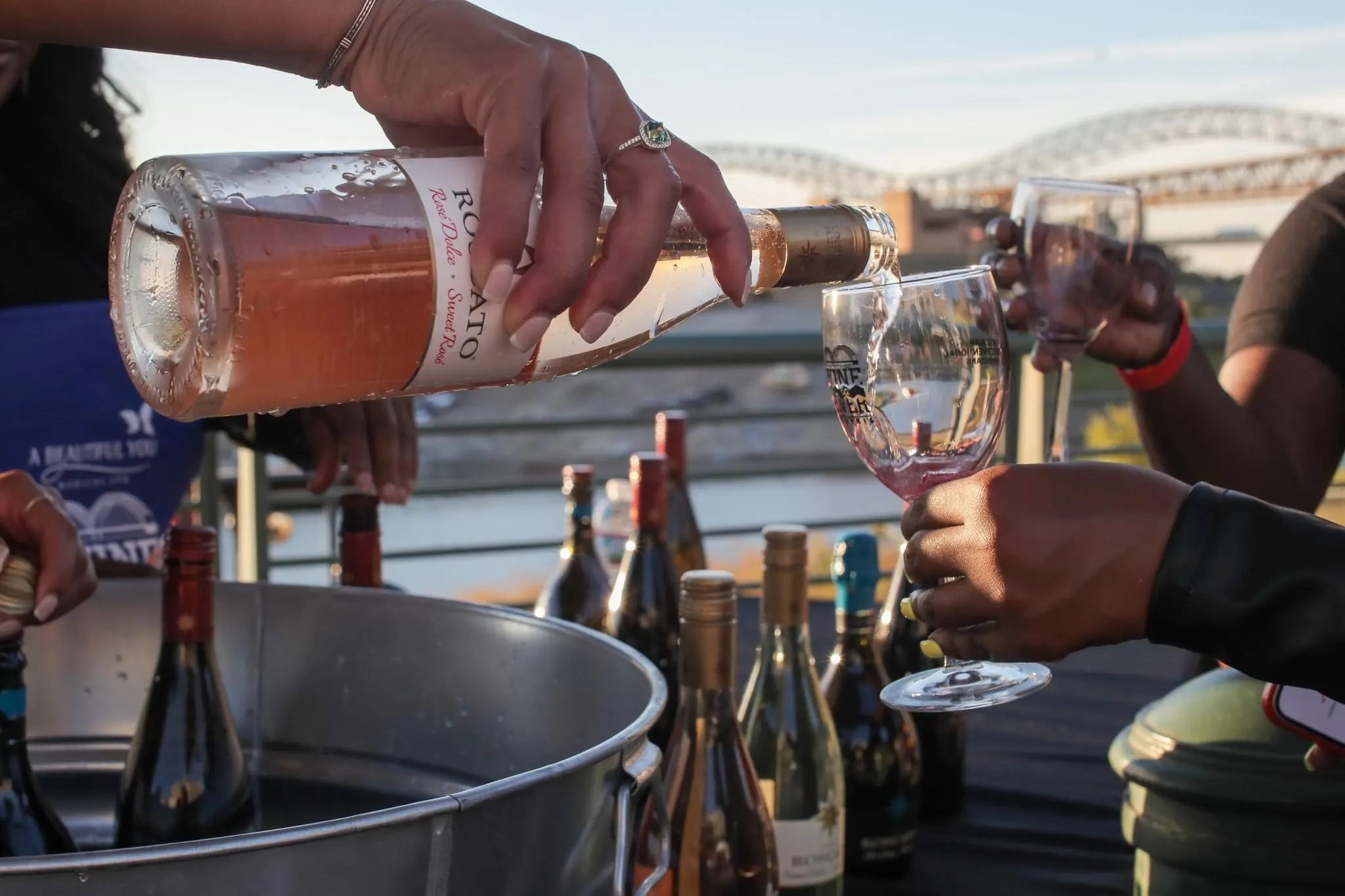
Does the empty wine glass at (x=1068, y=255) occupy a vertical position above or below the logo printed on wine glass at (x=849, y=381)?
above

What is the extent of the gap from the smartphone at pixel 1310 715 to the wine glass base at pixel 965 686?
146 millimetres

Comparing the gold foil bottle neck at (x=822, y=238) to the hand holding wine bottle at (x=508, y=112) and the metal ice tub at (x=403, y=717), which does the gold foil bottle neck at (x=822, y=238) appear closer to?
the hand holding wine bottle at (x=508, y=112)

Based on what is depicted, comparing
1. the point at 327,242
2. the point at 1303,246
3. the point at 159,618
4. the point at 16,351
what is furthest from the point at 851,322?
the point at 1303,246

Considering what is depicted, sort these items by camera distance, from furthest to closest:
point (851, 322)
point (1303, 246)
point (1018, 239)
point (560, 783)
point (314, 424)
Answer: point (1303, 246)
point (1018, 239)
point (314, 424)
point (851, 322)
point (560, 783)

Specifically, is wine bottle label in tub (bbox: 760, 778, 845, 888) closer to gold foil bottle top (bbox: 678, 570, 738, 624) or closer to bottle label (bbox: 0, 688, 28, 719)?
gold foil bottle top (bbox: 678, 570, 738, 624)

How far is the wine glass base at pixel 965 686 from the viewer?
760 mm

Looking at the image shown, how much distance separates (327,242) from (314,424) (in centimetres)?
64

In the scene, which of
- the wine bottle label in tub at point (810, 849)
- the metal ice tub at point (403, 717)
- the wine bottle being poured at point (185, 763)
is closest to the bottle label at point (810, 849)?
the wine bottle label in tub at point (810, 849)

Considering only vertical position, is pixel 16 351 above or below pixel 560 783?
above

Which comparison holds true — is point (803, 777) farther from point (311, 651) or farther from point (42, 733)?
point (42, 733)

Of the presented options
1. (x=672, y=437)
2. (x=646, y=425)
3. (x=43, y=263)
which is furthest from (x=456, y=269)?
(x=646, y=425)

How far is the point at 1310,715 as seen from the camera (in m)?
0.79

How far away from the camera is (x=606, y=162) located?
630 mm

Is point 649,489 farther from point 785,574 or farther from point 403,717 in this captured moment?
point 403,717
